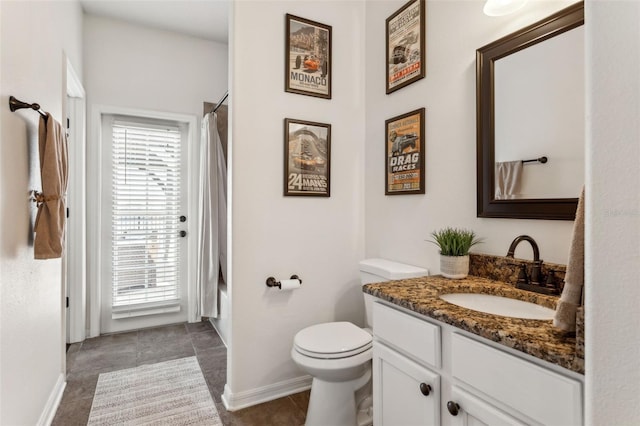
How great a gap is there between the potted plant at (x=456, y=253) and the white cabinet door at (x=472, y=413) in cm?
63

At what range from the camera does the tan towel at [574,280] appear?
752 mm

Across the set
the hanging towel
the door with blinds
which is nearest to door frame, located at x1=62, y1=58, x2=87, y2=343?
the door with blinds

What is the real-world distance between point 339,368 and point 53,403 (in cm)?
174

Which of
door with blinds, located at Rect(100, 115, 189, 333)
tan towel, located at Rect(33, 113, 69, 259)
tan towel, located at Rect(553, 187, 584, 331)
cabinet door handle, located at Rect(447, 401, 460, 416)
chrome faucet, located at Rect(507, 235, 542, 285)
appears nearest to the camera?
tan towel, located at Rect(553, 187, 584, 331)

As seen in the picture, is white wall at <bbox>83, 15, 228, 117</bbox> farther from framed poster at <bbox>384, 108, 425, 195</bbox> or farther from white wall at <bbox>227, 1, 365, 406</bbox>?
framed poster at <bbox>384, 108, 425, 195</bbox>

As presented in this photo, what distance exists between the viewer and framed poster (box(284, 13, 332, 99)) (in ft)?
7.09

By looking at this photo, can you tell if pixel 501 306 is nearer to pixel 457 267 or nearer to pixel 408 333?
pixel 457 267

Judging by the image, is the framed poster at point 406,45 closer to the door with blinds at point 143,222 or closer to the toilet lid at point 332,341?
the toilet lid at point 332,341

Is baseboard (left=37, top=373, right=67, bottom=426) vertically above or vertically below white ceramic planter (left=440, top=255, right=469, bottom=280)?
below

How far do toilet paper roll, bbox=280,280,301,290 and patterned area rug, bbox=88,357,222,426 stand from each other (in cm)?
82

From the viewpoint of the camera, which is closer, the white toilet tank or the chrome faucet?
the chrome faucet

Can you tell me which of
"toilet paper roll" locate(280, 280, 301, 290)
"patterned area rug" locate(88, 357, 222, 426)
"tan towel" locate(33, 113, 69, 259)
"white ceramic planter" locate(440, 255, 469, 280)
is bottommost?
"patterned area rug" locate(88, 357, 222, 426)

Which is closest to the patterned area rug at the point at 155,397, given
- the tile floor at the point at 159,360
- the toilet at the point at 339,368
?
the tile floor at the point at 159,360

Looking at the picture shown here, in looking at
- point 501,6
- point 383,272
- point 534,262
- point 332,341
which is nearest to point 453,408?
point 534,262
